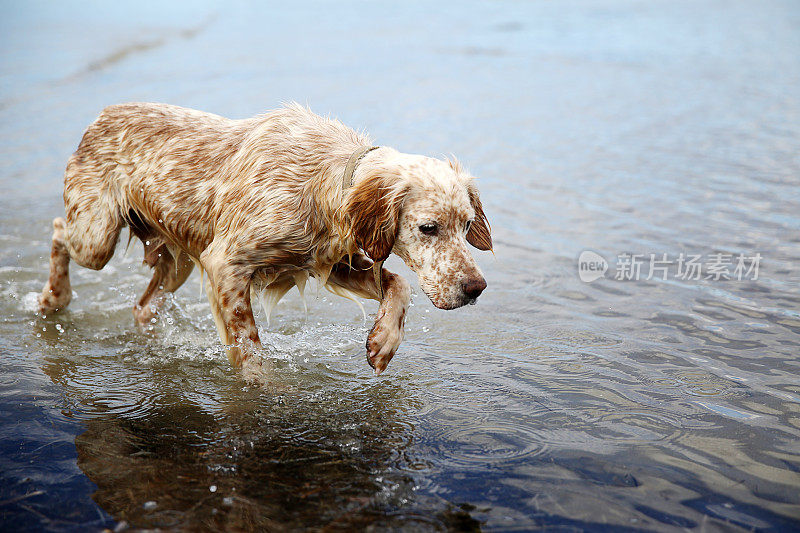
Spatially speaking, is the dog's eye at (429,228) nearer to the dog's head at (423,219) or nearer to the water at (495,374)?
the dog's head at (423,219)

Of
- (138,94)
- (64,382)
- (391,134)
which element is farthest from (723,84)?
(64,382)

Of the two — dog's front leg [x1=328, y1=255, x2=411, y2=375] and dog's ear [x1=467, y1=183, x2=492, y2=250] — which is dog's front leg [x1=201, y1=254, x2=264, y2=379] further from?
dog's ear [x1=467, y1=183, x2=492, y2=250]

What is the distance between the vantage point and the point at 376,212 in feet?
13.2

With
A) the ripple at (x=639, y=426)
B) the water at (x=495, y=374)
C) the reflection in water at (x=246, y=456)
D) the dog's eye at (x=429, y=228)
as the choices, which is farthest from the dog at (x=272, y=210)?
the ripple at (x=639, y=426)

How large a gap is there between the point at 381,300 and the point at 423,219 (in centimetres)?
80

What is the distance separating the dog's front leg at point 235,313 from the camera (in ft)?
14.9

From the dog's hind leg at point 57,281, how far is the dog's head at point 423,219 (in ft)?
9.14

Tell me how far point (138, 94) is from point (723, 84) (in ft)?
36.2

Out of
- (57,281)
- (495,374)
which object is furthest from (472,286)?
(57,281)

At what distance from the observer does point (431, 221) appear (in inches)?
157

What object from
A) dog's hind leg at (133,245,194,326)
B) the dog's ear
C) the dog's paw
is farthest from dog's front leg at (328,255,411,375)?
dog's hind leg at (133,245,194,326)

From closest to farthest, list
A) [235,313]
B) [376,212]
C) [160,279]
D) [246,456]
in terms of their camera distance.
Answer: [246,456]
[376,212]
[235,313]
[160,279]

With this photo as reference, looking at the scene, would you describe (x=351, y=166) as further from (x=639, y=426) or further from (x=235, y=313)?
(x=639, y=426)

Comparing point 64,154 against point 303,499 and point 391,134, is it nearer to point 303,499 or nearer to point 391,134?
point 391,134
